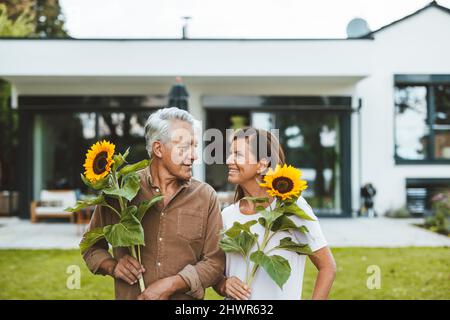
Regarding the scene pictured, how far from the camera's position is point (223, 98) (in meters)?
8.59

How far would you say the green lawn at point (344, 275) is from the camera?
148 inches

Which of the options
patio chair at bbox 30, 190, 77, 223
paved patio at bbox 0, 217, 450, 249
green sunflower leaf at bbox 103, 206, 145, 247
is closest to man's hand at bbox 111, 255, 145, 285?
green sunflower leaf at bbox 103, 206, 145, 247

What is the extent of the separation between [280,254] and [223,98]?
7.25 metres

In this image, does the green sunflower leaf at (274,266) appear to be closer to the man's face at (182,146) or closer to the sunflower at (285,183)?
Answer: the sunflower at (285,183)

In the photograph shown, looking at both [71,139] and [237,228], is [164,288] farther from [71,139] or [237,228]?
[71,139]

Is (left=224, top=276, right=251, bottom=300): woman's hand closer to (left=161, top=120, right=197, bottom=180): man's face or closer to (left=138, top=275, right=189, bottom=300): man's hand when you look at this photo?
(left=138, top=275, right=189, bottom=300): man's hand

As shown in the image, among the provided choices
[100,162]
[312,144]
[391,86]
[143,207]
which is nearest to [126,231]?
[143,207]

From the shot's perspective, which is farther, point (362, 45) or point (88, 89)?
point (88, 89)

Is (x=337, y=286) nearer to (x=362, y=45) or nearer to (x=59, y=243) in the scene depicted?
(x=59, y=243)

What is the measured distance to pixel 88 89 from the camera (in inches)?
343

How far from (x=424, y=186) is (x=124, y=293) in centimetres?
494

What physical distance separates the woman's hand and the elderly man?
0.05 m

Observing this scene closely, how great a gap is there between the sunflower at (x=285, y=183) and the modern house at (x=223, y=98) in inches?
229

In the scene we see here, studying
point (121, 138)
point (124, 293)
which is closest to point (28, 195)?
point (121, 138)
